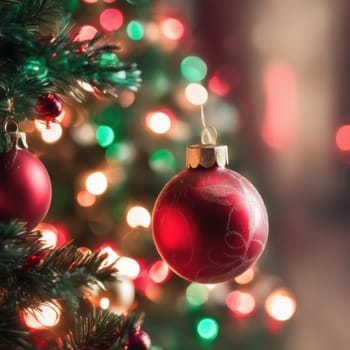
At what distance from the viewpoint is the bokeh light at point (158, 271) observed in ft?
4.99

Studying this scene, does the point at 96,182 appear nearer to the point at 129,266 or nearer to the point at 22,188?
the point at 129,266

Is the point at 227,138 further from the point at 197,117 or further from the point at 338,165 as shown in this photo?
the point at 338,165

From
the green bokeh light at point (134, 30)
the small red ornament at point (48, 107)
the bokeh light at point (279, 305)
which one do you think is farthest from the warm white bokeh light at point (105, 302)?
the small red ornament at point (48, 107)

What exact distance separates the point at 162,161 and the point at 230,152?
232mm

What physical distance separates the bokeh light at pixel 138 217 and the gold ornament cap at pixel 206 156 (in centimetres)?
73

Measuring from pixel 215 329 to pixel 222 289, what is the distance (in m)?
0.12

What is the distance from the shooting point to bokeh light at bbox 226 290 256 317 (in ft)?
5.39

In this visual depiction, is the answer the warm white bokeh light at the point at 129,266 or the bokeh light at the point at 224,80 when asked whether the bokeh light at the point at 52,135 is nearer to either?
the warm white bokeh light at the point at 129,266

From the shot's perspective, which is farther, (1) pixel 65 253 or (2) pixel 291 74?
(2) pixel 291 74

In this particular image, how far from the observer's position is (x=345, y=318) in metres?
1.77

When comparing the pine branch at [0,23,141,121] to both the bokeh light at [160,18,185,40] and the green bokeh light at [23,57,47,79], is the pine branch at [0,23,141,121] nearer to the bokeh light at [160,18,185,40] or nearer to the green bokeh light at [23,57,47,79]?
the green bokeh light at [23,57,47,79]

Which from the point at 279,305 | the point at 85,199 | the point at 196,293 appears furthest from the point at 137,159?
the point at 279,305

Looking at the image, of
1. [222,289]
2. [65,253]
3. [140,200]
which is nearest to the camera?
[65,253]

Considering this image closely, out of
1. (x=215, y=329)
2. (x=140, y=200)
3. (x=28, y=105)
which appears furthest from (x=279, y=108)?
(x=28, y=105)
